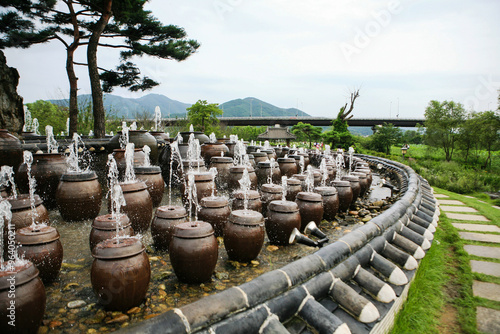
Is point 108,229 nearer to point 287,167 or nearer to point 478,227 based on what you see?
point 287,167

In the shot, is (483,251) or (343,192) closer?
(483,251)

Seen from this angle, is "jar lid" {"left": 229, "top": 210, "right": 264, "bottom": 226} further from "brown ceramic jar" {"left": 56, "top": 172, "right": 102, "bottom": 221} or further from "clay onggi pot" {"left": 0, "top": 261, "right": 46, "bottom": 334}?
"brown ceramic jar" {"left": 56, "top": 172, "right": 102, "bottom": 221}

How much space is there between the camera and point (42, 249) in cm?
292

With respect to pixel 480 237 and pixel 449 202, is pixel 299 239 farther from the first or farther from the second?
pixel 449 202

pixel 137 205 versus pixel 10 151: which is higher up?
pixel 10 151

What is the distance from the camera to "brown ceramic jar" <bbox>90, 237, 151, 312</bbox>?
2.54 m

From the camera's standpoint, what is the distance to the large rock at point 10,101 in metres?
7.98

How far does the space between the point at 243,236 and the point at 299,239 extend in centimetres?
96

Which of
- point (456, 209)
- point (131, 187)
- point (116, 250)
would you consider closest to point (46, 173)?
point (131, 187)

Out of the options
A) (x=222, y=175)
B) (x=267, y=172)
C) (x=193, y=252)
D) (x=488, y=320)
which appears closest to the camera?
(x=193, y=252)

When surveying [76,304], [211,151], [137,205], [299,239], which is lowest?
[76,304]

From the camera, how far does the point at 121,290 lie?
255 cm

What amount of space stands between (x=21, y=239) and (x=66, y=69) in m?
13.1

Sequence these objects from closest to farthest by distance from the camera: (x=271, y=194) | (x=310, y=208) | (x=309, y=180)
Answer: (x=310, y=208)
(x=271, y=194)
(x=309, y=180)
